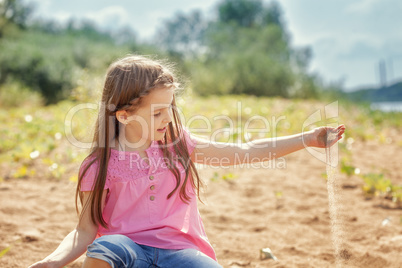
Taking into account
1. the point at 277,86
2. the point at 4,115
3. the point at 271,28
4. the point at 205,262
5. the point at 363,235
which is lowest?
the point at 363,235

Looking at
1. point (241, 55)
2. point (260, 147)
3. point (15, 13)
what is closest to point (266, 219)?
point (260, 147)

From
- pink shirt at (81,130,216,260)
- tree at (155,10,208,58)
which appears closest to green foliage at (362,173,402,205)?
pink shirt at (81,130,216,260)

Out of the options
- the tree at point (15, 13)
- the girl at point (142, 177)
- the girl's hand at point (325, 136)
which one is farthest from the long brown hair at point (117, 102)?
the tree at point (15, 13)

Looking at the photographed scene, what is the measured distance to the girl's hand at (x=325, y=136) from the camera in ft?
5.59

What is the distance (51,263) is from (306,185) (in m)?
2.71

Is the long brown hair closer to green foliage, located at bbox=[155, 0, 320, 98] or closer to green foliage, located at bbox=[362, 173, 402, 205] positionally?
green foliage, located at bbox=[362, 173, 402, 205]

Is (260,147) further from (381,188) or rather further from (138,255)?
(381,188)

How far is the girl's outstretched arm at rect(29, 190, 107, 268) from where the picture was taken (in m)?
1.42

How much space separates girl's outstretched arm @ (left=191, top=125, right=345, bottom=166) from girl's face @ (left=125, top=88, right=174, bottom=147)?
0.78 feet

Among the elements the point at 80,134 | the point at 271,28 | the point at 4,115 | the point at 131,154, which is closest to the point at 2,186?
the point at 80,134

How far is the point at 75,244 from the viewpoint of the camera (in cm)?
152

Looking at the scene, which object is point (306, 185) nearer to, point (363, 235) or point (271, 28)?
point (363, 235)

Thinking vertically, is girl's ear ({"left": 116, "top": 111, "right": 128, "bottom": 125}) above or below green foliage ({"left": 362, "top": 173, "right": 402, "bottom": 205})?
above

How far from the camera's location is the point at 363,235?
2.61 meters
